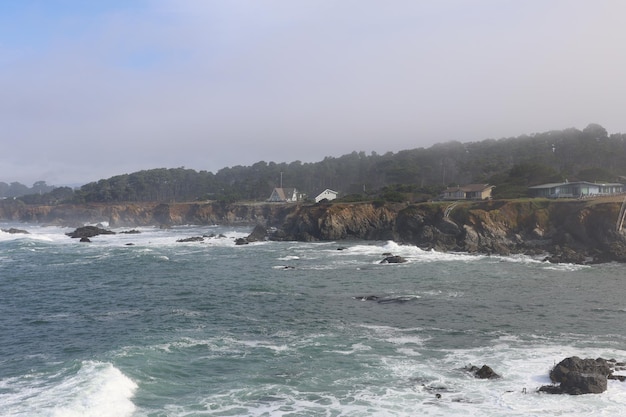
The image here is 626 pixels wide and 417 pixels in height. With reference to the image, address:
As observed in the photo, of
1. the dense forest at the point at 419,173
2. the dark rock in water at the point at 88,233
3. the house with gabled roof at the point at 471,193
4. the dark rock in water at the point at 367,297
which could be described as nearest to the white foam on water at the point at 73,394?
the dark rock in water at the point at 367,297

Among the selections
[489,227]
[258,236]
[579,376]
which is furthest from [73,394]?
[258,236]

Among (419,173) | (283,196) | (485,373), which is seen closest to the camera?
(485,373)

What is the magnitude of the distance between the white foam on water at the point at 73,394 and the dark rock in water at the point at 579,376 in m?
13.4

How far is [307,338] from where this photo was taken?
23.1m

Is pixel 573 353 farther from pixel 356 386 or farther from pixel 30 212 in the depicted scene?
pixel 30 212

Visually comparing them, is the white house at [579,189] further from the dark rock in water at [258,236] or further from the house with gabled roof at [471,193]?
the dark rock in water at [258,236]

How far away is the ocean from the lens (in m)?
16.4

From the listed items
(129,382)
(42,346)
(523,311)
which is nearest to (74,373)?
(129,382)

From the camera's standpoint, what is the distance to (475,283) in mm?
35531

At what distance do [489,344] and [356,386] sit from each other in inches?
290

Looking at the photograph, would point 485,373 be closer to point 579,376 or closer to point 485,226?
point 579,376

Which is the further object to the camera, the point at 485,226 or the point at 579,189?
the point at 579,189

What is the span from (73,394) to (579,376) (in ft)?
52.8

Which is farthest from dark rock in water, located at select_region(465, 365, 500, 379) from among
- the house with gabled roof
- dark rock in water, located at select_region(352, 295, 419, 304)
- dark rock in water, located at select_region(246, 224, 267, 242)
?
the house with gabled roof
